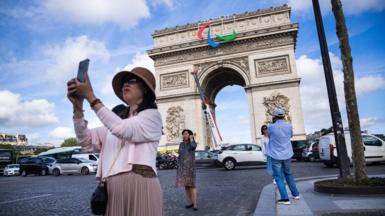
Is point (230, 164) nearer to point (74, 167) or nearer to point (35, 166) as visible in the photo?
point (74, 167)

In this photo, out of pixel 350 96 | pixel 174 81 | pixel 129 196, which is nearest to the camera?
pixel 129 196

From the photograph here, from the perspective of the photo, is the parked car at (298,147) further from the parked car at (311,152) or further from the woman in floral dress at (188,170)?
the woman in floral dress at (188,170)

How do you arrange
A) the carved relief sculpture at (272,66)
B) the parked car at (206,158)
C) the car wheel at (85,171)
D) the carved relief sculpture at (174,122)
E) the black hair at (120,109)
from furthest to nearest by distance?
1. the carved relief sculpture at (174,122)
2. the carved relief sculpture at (272,66)
3. the car wheel at (85,171)
4. the parked car at (206,158)
5. the black hair at (120,109)

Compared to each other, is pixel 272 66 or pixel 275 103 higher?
pixel 272 66

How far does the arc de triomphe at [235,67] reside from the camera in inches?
1050

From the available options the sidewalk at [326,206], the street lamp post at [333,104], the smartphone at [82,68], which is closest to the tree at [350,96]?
the street lamp post at [333,104]

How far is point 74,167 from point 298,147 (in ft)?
52.3

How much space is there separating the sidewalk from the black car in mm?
22415

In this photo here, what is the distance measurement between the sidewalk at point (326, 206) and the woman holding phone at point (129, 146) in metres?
2.65

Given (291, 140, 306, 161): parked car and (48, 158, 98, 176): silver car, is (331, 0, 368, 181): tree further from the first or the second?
(48, 158, 98, 176): silver car

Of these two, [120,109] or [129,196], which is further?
[120,109]

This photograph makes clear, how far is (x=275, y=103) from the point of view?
86.9ft

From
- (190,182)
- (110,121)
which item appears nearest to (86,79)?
(110,121)

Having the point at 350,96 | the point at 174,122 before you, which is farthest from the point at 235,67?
the point at 350,96
